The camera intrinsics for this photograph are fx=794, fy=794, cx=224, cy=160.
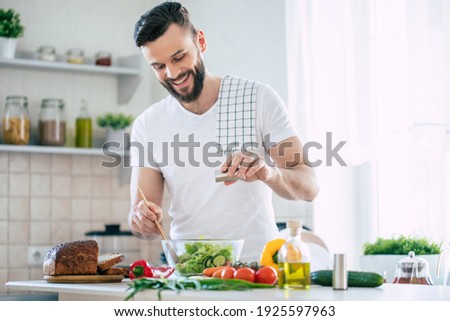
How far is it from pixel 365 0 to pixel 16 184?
207cm

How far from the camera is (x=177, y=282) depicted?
1795mm

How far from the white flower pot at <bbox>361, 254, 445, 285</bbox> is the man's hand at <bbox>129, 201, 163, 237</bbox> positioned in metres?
1.01

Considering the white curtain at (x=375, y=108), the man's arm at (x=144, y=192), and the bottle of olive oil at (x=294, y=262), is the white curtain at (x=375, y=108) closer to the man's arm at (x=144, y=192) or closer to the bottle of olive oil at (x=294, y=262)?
the man's arm at (x=144, y=192)

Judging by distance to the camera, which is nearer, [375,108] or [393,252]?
[393,252]

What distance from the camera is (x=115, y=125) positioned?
174 inches

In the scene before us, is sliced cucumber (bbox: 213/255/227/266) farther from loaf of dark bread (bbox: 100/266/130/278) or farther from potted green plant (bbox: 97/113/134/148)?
potted green plant (bbox: 97/113/134/148)

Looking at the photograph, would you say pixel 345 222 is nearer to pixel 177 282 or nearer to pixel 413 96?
pixel 413 96

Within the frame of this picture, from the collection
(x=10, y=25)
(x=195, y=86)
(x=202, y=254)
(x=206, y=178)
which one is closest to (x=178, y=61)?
(x=195, y=86)

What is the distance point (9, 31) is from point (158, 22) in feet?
5.85

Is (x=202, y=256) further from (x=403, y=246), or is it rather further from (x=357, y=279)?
(x=403, y=246)

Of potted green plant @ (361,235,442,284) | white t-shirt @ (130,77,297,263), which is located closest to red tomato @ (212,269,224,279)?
white t-shirt @ (130,77,297,263)

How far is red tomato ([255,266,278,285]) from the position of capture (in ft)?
6.15

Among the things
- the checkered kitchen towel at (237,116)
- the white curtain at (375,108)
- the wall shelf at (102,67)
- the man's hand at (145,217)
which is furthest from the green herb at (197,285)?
the wall shelf at (102,67)
